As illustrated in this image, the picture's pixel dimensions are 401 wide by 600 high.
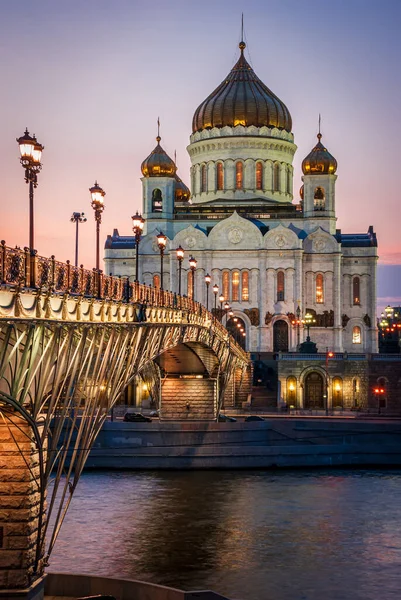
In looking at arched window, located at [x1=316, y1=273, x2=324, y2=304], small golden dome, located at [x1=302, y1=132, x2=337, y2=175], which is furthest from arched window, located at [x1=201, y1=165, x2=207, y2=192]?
arched window, located at [x1=316, y1=273, x2=324, y2=304]

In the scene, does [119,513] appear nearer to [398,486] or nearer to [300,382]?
[398,486]

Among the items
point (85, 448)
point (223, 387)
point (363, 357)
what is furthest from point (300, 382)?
point (85, 448)

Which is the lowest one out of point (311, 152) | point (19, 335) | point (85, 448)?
point (85, 448)

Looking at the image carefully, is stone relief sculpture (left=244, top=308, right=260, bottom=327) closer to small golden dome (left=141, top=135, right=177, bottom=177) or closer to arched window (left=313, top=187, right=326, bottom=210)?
arched window (left=313, top=187, right=326, bottom=210)

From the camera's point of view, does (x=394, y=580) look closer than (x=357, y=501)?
Yes

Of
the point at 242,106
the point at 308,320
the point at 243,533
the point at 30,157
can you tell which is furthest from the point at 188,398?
the point at 242,106

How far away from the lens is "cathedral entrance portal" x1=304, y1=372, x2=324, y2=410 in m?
86.0

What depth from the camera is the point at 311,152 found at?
106125 millimetres

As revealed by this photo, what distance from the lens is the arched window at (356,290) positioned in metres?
103

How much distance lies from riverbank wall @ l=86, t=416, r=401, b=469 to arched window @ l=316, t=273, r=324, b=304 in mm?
42475

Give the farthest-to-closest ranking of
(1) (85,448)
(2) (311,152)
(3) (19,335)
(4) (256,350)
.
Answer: (2) (311,152) < (4) (256,350) < (1) (85,448) < (3) (19,335)

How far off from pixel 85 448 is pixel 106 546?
10261mm

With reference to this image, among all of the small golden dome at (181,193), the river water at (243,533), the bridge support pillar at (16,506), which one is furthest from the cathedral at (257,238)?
the bridge support pillar at (16,506)

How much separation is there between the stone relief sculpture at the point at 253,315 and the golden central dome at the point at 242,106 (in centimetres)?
2125
